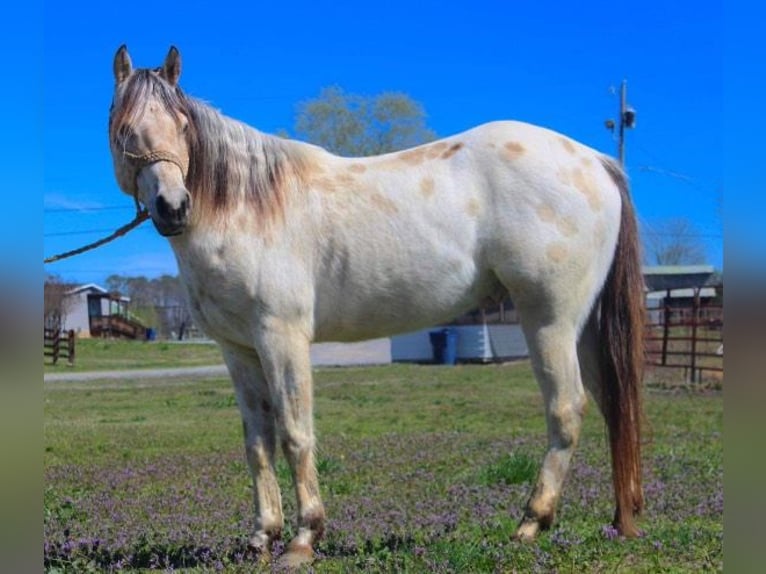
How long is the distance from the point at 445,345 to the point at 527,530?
2496 centimetres

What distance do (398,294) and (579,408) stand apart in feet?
3.90

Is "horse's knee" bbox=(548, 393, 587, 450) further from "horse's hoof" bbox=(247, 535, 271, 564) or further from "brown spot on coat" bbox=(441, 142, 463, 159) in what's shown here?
"horse's hoof" bbox=(247, 535, 271, 564)

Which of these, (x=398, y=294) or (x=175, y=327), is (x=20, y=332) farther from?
(x=175, y=327)

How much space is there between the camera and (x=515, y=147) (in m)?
4.62

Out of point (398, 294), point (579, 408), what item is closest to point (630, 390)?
point (579, 408)

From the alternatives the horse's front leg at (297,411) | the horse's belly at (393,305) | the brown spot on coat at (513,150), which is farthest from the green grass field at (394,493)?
the brown spot on coat at (513,150)

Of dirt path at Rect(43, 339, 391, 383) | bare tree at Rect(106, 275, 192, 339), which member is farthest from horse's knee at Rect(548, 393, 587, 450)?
bare tree at Rect(106, 275, 192, 339)

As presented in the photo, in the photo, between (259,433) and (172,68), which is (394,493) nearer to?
(259,433)

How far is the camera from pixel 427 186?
452 cm

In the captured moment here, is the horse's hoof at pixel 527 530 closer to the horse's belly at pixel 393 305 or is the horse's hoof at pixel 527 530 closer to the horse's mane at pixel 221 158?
the horse's belly at pixel 393 305

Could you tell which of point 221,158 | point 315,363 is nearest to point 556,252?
point 221,158

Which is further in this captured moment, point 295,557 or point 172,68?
point 172,68

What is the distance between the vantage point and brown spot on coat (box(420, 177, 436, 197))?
4496 mm

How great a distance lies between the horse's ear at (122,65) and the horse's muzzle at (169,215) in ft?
2.43
